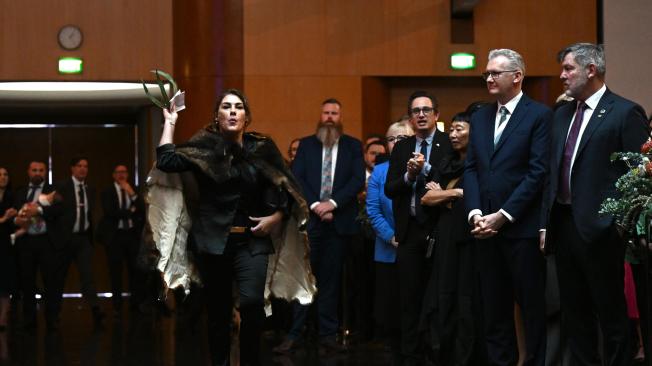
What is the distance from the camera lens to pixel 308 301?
269 inches

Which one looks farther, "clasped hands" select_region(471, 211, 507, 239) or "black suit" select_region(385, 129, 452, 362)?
"black suit" select_region(385, 129, 452, 362)

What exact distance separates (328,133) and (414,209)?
2.06m

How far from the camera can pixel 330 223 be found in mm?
9141

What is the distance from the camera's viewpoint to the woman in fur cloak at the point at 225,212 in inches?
250

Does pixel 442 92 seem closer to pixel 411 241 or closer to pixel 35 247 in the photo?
pixel 35 247

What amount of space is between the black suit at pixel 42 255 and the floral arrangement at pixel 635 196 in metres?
7.51

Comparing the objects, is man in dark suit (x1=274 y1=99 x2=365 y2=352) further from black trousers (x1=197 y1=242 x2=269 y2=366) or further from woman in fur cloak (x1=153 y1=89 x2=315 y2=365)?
black trousers (x1=197 y1=242 x2=269 y2=366)

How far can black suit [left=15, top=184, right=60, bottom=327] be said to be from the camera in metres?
11.7

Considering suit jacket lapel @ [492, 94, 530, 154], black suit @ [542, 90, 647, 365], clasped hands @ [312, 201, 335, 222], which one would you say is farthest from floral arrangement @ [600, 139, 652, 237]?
clasped hands @ [312, 201, 335, 222]

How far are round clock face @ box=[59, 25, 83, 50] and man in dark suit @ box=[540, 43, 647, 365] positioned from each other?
30.7 feet

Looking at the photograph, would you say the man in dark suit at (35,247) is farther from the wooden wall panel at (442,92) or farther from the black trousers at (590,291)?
the black trousers at (590,291)

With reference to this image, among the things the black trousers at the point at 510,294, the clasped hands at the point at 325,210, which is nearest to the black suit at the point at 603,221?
the black trousers at the point at 510,294

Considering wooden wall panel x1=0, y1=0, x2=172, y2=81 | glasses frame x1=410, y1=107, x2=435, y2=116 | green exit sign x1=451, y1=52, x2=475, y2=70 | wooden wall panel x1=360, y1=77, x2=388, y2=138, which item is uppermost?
wooden wall panel x1=0, y1=0, x2=172, y2=81

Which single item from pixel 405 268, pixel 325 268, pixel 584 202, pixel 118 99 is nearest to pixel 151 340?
pixel 325 268
